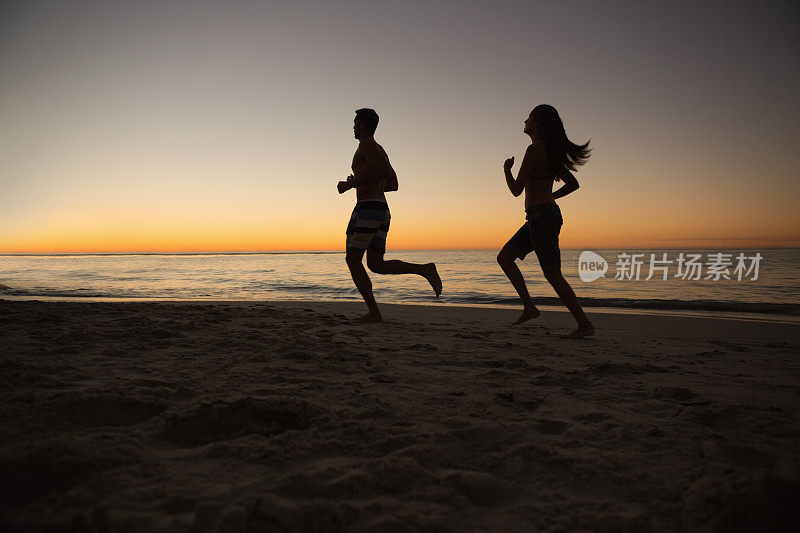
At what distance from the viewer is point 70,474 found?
4.01ft

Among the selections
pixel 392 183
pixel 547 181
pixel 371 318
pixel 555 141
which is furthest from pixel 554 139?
pixel 371 318

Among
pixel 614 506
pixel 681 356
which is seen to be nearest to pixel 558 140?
pixel 681 356

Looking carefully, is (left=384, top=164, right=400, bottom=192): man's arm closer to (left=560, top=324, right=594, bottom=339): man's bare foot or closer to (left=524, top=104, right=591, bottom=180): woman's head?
(left=524, top=104, right=591, bottom=180): woman's head

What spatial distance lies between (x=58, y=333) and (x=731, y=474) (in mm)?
3832

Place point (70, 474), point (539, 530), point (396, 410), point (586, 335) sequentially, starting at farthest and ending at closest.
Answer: point (586, 335) < point (396, 410) < point (70, 474) < point (539, 530)

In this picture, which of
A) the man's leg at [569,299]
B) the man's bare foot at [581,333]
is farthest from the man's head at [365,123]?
the man's bare foot at [581,333]

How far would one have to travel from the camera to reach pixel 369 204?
4441 millimetres

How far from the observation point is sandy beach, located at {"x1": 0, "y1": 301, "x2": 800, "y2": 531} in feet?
3.54

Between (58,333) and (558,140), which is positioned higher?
(558,140)

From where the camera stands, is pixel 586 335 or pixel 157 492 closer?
pixel 157 492

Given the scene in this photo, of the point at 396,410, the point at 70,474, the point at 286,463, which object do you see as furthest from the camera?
the point at 396,410

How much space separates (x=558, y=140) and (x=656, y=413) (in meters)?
2.73

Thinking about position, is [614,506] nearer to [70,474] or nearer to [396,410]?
[396,410]

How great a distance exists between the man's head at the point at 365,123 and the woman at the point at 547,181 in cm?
147
